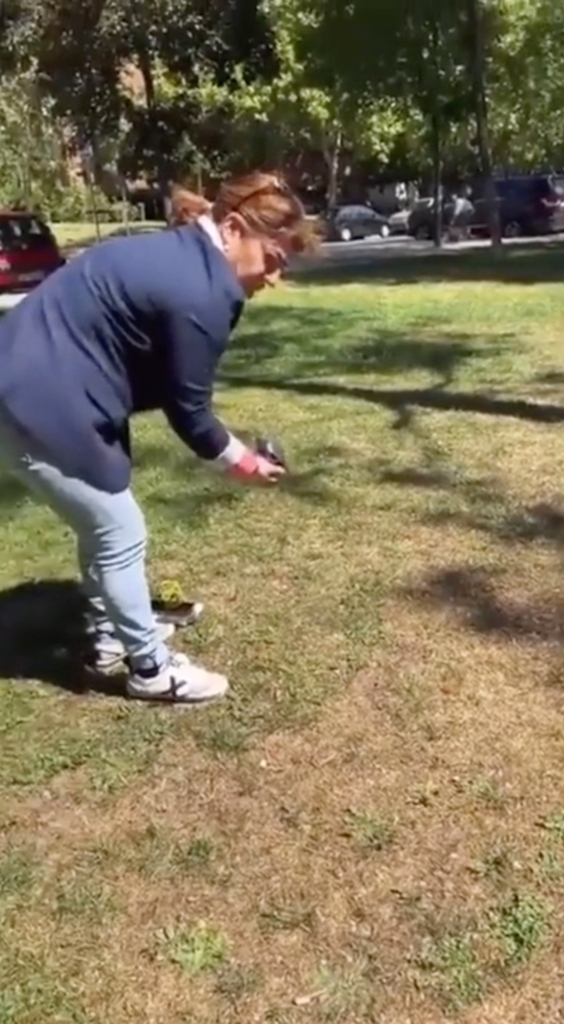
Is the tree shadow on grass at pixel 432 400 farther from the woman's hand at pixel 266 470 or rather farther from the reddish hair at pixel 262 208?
the reddish hair at pixel 262 208

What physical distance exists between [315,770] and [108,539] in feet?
2.73

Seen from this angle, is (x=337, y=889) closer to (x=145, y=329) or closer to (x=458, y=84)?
(x=145, y=329)

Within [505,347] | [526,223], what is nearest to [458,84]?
[526,223]

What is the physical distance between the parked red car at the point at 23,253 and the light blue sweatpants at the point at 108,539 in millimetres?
18669

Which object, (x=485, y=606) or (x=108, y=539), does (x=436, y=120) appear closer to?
(x=485, y=606)

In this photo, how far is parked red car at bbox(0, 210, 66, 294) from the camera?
73.2 feet

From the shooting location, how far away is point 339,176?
5556cm

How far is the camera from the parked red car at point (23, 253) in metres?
22.3

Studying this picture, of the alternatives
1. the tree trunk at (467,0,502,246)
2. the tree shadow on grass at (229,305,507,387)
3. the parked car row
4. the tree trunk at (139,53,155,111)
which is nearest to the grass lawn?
the tree shadow on grass at (229,305,507,387)

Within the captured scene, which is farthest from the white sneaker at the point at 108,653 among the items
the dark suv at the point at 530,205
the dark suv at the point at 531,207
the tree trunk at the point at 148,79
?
the dark suv at the point at 531,207

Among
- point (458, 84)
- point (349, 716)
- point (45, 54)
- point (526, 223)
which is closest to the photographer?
→ point (349, 716)

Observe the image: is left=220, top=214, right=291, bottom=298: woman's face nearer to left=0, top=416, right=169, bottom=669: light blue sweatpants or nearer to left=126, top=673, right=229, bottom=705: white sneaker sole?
left=0, top=416, right=169, bottom=669: light blue sweatpants

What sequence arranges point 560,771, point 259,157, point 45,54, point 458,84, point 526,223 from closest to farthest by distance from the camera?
point 560,771 → point 458,84 → point 45,54 → point 526,223 → point 259,157

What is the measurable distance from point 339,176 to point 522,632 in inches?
2081
